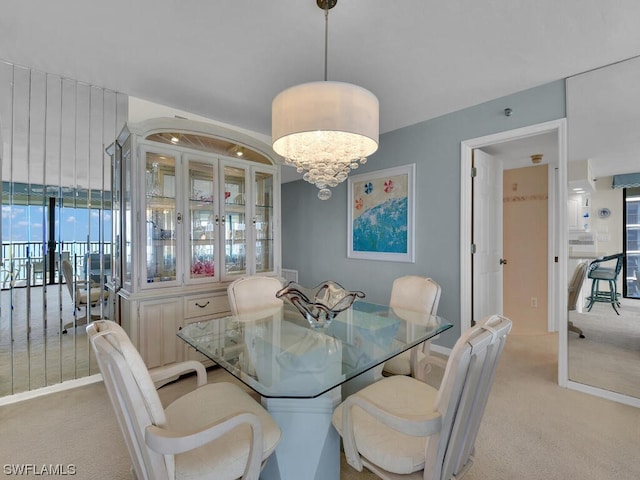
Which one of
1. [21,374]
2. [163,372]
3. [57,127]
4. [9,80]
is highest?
[9,80]

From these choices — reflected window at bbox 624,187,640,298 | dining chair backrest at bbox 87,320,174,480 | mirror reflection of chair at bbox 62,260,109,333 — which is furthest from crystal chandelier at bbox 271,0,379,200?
mirror reflection of chair at bbox 62,260,109,333

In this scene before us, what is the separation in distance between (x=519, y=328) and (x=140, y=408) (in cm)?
429

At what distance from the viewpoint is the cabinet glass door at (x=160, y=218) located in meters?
2.56

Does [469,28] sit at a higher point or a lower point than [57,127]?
higher

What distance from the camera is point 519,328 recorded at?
3.82m

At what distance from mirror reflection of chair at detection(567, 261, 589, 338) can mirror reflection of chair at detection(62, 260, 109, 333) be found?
4.02 meters

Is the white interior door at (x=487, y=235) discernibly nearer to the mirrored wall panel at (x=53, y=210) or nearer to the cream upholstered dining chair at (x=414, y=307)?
the cream upholstered dining chair at (x=414, y=307)

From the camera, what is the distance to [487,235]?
3.29 meters

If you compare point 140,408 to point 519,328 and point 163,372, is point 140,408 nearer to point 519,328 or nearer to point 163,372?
point 163,372

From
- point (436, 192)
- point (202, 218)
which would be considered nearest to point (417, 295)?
point (436, 192)

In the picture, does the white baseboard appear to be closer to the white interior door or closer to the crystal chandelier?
the crystal chandelier

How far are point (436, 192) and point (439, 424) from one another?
2649 mm

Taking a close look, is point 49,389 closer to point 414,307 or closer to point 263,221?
point 263,221

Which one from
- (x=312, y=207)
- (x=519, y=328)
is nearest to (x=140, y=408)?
(x=312, y=207)
